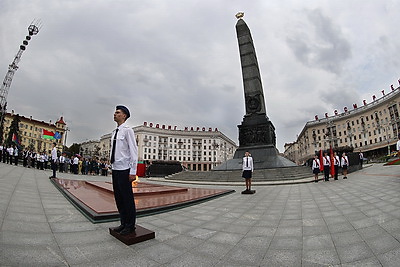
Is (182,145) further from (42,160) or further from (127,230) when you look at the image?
(127,230)

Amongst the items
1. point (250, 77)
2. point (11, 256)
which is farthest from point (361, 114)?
point (11, 256)

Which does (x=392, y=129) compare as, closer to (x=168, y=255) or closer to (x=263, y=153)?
(x=263, y=153)

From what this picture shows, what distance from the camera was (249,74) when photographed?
2022 cm

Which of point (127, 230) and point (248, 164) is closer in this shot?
point (127, 230)

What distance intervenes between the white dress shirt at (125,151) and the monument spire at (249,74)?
17.5 metres

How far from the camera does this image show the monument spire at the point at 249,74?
19.2 metres

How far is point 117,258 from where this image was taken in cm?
204

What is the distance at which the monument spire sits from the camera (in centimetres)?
1924

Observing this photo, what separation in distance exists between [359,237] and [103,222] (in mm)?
3921

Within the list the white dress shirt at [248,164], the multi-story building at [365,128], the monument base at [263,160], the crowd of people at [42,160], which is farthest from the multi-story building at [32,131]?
the multi-story building at [365,128]

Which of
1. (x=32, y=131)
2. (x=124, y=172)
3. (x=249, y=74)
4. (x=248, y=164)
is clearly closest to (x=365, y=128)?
(x=249, y=74)

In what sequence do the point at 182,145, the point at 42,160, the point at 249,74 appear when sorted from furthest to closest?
the point at 182,145 < the point at 249,74 < the point at 42,160

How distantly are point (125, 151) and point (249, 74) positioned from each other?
19563mm

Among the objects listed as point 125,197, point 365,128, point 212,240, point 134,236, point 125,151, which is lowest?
point 212,240
